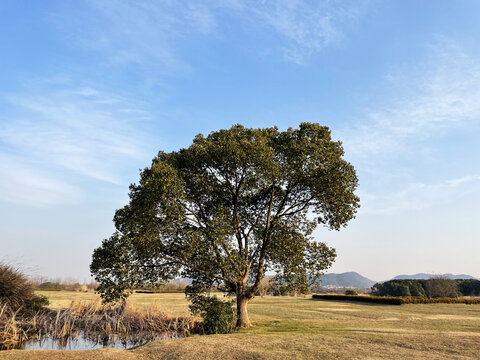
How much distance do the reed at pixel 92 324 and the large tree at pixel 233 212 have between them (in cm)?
307

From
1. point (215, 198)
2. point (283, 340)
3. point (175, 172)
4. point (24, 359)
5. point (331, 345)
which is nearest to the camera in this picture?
point (24, 359)

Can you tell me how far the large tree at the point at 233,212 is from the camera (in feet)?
66.8

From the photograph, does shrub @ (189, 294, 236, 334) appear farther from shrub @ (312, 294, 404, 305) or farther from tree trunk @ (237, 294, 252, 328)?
shrub @ (312, 294, 404, 305)

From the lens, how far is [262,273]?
24047 millimetres

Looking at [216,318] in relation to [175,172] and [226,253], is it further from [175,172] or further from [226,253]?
[175,172]

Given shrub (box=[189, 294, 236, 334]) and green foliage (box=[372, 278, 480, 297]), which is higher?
green foliage (box=[372, 278, 480, 297])

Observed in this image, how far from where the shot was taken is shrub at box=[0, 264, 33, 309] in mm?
21016

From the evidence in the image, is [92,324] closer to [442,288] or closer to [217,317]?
[217,317]

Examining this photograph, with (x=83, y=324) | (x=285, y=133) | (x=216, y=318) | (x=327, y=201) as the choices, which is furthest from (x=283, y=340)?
(x=83, y=324)

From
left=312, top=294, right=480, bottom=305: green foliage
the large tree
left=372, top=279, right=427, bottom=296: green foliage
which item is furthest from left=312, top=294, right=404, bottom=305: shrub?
the large tree

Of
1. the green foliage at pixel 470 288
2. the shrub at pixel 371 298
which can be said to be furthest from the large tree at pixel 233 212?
the green foliage at pixel 470 288

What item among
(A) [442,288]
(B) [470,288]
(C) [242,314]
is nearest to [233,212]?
(C) [242,314]

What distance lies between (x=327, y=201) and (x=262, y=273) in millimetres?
6343

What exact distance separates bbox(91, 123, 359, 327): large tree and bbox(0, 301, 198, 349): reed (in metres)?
3.07
